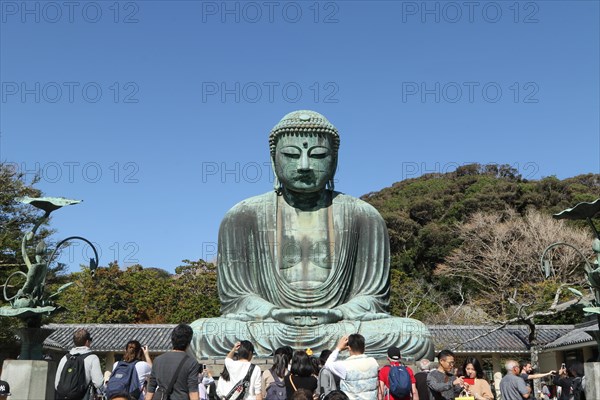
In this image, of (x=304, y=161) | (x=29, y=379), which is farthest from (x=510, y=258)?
(x=29, y=379)

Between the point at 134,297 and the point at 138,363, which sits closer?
the point at 138,363

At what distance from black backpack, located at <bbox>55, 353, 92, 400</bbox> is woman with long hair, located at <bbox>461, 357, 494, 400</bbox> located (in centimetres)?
377

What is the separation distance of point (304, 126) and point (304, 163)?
61 centimetres

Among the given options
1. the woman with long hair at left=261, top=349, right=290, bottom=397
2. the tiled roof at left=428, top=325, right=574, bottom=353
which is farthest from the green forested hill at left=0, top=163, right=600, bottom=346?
the woman with long hair at left=261, top=349, right=290, bottom=397

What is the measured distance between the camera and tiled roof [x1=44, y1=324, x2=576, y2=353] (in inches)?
1023

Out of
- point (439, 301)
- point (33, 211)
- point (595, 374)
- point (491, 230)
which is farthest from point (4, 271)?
point (491, 230)

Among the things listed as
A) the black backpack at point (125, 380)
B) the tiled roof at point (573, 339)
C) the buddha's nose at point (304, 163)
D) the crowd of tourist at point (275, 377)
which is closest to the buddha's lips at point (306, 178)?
the buddha's nose at point (304, 163)

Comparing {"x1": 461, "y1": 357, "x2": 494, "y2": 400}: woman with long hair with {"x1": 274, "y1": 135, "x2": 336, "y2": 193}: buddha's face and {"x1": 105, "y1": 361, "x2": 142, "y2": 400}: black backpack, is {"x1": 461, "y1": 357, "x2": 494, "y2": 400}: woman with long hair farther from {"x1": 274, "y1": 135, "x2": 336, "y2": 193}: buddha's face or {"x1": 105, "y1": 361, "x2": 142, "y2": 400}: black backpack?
{"x1": 274, "y1": 135, "x2": 336, "y2": 193}: buddha's face

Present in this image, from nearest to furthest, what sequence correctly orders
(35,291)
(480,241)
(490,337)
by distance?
(35,291) → (490,337) → (480,241)

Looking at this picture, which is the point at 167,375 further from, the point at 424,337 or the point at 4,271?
the point at 4,271

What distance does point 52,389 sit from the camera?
22.7 ft

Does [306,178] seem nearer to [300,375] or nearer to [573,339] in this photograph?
[300,375]

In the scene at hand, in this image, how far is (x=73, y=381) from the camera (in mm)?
6262

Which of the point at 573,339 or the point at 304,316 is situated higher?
the point at 304,316
